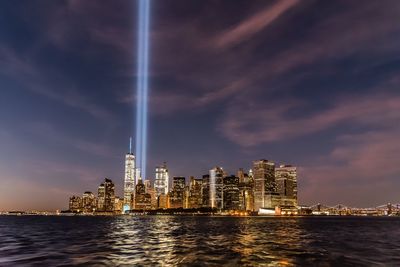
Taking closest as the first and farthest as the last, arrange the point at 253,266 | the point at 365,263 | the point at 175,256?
1. the point at 253,266
2. the point at 365,263
3. the point at 175,256

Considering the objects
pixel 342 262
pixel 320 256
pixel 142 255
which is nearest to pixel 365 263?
pixel 342 262

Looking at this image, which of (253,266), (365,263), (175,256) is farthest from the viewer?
(175,256)

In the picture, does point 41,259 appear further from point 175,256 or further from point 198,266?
point 198,266

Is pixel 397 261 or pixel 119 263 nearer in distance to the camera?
pixel 119 263

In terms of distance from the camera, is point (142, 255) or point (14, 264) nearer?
point (14, 264)

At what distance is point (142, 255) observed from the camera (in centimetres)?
4781

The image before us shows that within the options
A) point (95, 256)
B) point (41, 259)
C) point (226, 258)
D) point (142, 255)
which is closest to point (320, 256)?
point (226, 258)

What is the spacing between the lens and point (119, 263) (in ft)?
134

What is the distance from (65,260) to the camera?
144ft

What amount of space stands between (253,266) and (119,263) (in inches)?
536

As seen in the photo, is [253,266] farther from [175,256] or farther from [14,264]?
[14,264]

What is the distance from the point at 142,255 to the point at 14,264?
14.1 metres

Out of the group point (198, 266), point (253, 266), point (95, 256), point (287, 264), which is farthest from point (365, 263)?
point (95, 256)

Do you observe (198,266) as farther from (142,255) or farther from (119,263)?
(142,255)
